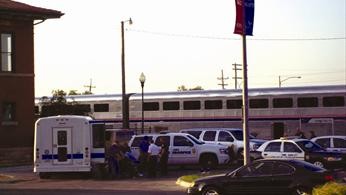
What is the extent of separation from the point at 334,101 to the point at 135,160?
65.6ft

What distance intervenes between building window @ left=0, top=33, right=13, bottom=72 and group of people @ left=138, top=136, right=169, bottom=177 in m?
10.00

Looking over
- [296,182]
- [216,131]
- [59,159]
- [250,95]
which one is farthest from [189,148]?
[250,95]

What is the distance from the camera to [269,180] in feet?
57.7

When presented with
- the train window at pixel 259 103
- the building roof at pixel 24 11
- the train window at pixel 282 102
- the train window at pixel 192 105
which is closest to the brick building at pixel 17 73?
the building roof at pixel 24 11

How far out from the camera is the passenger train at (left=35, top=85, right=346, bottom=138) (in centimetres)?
4512

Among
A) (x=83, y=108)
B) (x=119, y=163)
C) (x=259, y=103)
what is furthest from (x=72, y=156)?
(x=83, y=108)

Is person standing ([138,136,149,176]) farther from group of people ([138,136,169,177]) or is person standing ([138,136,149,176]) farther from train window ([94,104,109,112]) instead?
train window ([94,104,109,112])

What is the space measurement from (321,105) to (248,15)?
23.1m

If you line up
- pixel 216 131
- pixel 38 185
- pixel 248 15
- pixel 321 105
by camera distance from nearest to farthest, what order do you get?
1. pixel 248 15
2. pixel 38 185
3. pixel 216 131
4. pixel 321 105

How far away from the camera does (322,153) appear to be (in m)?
27.4

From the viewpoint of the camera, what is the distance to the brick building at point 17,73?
34.8 meters

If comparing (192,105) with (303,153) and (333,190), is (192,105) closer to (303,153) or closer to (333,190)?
(303,153)

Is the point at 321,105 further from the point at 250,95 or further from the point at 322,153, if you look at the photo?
the point at 322,153

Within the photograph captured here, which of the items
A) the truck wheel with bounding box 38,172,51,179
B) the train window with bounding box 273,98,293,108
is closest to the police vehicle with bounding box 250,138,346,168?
the truck wheel with bounding box 38,172,51,179
